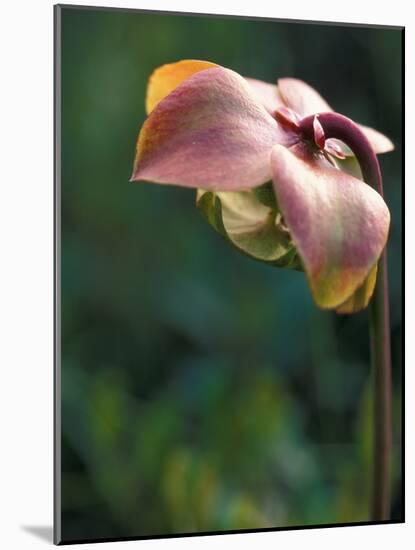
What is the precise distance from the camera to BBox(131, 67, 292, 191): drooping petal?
693 mm

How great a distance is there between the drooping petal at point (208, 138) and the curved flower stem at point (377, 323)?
2.4 inches

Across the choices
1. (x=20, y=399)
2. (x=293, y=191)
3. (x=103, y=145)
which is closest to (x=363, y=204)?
(x=293, y=191)

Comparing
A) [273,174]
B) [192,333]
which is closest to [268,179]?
[273,174]

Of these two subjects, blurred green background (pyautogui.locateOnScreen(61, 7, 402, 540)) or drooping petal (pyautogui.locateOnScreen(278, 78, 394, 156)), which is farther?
blurred green background (pyautogui.locateOnScreen(61, 7, 402, 540))

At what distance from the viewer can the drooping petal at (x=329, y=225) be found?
653 mm

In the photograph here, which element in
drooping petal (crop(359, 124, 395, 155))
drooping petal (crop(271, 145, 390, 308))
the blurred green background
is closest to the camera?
drooping petal (crop(271, 145, 390, 308))

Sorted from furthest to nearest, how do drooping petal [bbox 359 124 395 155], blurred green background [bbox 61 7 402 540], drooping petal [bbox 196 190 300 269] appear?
1. blurred green background [bbox 61 7 402 540]
2. drooping petal [bbox 359 124 395 155]
3. drooping petal [bbox 196 190 300 269]

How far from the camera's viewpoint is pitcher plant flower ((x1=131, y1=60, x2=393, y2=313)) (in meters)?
0.66

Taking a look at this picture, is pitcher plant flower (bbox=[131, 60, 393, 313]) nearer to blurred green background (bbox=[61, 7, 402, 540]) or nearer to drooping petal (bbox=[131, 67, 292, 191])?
drooping petal (bbox=[131, 67, 292, 191])

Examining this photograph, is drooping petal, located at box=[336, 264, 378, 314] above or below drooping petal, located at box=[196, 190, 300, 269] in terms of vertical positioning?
below

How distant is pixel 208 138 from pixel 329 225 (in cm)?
9

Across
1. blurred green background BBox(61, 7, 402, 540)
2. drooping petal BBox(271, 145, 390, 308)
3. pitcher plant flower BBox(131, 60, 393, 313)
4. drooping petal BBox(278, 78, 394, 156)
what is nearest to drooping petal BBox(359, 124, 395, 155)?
drooping petal BBox(278, 78, 394, 156)

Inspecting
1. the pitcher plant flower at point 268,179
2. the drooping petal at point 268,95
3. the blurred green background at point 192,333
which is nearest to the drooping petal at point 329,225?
the pitcher plant flower at point 268,179

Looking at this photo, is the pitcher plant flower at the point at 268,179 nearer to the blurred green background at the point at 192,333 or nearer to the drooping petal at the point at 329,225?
the drooping petal at the point at 329,225
